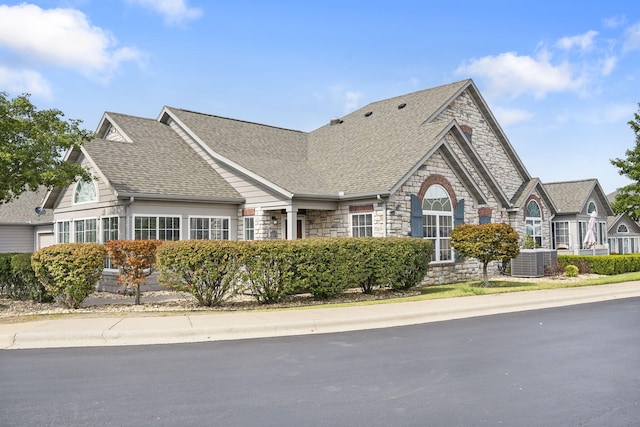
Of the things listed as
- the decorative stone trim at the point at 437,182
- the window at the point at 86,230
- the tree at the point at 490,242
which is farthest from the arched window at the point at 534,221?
the window at the point at 86,230

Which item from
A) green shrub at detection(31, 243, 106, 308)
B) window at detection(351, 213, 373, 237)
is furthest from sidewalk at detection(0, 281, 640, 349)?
window at detection(351, 213, 373, 237)

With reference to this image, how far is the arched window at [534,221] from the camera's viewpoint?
26672mm

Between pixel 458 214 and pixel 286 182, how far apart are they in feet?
22.0

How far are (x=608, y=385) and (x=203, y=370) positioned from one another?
5087 mm

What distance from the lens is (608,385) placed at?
21.1ft

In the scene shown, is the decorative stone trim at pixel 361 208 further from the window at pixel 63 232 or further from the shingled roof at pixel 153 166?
the window at pixel 63 232

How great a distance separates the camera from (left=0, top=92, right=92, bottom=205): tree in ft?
47.5

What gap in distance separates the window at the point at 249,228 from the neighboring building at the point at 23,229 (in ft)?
47.6

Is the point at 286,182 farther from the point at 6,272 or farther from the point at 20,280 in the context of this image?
the point at 6,272

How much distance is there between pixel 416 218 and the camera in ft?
61.4

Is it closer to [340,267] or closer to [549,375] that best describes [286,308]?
[340,267]

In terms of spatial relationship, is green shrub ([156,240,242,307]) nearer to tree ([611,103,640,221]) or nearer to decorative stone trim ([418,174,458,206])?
decorative stone trim ([418,174,458,206])

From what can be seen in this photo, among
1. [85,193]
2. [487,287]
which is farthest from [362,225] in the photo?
[85,193]

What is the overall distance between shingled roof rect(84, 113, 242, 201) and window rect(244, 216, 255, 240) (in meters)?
0.80
